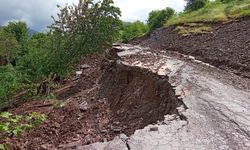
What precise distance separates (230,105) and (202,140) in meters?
2.01

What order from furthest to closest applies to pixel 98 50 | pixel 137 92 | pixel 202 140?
pixel 98 50
pixel 137 92
pixel 202 140

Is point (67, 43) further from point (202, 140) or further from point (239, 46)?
point (202, 140)

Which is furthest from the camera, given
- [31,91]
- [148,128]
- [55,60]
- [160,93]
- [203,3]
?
[203,3]

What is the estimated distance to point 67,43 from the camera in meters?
16.4

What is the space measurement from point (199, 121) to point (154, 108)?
5.78 feet

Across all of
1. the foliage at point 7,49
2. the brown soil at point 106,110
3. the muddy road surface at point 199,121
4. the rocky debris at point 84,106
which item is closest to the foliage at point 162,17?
the foliage at point 7,49

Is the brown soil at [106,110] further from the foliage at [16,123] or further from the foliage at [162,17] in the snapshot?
the foliage at [162,17]

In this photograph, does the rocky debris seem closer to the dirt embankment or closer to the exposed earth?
the exposed earth

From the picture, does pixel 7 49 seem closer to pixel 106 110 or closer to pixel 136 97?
pixel 106 110

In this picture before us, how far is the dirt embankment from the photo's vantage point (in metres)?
12.8

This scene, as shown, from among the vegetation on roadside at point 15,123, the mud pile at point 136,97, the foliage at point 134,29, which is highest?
the vegetation on roadside at point 15,123

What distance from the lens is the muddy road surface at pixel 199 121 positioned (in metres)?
5.43

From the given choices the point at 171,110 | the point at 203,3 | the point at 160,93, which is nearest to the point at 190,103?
the point at 171,110

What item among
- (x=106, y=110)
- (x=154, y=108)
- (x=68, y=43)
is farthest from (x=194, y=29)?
(x=154, y=108)
